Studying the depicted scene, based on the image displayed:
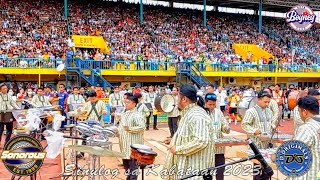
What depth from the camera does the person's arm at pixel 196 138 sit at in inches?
158

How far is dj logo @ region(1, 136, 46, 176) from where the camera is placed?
4887mm

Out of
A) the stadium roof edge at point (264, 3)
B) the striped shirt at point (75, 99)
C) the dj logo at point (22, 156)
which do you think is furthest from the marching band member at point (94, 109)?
the stadium roof edge at point (264, 3)

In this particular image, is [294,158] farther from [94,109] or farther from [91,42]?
[91,42]

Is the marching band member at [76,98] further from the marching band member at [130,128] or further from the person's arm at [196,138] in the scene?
the person's arm at [196,138]

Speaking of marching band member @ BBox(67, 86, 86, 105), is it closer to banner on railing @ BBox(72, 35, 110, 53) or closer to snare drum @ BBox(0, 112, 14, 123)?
snare drum @ BBox(0, 112, 14, 123)

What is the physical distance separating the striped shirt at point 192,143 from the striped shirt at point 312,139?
0.87 m

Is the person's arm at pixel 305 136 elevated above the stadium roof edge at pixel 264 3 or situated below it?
below

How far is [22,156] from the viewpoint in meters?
4.90

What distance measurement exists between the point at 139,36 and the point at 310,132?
1046 inches

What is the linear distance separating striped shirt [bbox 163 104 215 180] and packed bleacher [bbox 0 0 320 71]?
19.3m

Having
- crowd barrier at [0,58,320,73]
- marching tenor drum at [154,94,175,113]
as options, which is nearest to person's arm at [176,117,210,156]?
marching tenor drum at [154,94,175,113]

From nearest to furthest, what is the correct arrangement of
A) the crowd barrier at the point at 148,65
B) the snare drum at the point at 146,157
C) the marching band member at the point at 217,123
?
the snare drum at the point at 146,157
the marching band member at the point at 217,123
the crowd barrier at the point at 148,65

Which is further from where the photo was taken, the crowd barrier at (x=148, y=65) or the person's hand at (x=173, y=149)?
the crowd barrier at (x=148, y=65)

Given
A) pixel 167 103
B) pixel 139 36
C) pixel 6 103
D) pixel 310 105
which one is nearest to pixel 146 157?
pixel 310 105
